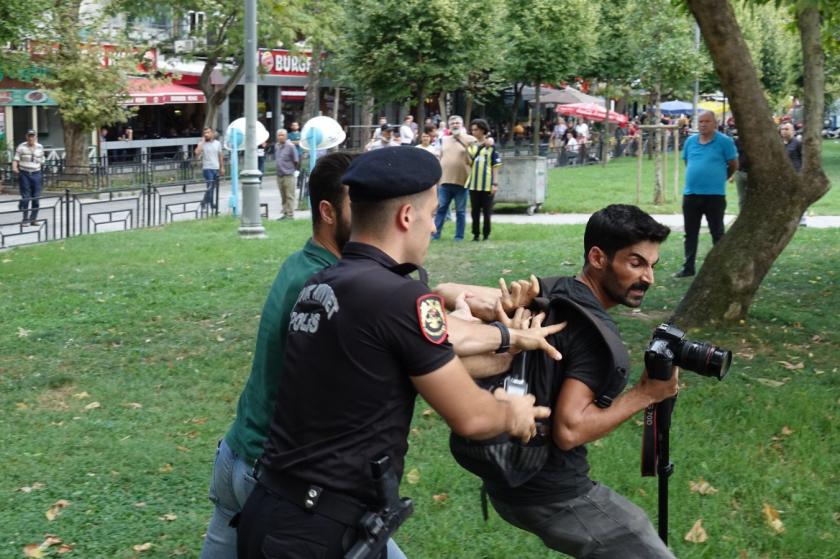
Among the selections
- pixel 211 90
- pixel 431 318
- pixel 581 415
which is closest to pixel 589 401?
pixel 581 415

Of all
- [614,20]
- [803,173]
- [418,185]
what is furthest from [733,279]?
[614,20]

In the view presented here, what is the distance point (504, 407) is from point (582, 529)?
0.67 meters

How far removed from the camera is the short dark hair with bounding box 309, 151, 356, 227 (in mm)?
3424

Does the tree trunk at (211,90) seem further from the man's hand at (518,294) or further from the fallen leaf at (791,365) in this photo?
the man's hand at (518,294)

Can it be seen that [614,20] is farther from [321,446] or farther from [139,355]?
[321,446]

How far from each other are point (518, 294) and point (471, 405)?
59cm

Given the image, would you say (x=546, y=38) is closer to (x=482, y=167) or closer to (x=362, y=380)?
(x=482, y=167)

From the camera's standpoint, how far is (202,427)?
7051mm

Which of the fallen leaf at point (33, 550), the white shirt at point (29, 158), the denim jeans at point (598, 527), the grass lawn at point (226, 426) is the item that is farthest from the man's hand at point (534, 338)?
the white shirt at point (29, 158)

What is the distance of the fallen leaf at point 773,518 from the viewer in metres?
5.23

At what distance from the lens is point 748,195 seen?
29.0ft

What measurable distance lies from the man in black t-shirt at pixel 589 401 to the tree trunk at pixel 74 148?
27866 millimetres

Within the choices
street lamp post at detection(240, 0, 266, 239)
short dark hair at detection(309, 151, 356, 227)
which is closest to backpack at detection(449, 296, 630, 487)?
short dark hair at detection(309, 151, 356, 227)

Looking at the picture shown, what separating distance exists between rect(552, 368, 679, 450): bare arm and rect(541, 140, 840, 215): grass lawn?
17.5 metres
